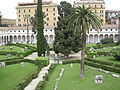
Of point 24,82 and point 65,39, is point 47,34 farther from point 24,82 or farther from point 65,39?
point 24,82

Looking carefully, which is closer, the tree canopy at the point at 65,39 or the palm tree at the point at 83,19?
the palm tree at the point at 83,19

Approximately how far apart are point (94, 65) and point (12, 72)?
43.0 feet

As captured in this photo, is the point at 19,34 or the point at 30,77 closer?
the point at 30,77

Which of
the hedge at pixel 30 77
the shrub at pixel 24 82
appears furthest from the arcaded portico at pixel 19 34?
the shrub at pixel 24 82

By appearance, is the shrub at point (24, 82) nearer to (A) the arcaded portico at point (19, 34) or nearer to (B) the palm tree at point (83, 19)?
(B) the palm tree at point (83, 19)

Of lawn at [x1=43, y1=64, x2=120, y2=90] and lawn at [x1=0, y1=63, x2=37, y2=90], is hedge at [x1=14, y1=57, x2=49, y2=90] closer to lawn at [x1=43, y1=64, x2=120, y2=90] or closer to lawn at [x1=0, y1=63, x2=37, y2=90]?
lawn at [x1=0, y1=63, x2=37, y2=90]

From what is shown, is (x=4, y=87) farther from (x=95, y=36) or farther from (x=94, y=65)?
(x=95, y=36)

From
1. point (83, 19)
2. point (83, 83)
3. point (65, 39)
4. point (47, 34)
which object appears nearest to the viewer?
point (83, 83)

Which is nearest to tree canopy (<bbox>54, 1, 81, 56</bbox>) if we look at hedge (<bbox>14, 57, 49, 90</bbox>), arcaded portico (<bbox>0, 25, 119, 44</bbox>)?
hedge (<bbox>14, 57, 49, 90</bbox>)

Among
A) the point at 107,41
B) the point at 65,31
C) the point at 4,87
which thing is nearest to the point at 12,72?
the point at 4,87

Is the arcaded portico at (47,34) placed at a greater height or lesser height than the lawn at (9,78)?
greater

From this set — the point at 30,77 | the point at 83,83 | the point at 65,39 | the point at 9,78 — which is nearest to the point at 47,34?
the point at 65,39

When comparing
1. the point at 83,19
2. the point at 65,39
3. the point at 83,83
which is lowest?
the point at 83,83

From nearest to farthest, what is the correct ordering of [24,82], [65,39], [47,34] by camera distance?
[24,82] < [65,39] < [47,34]
